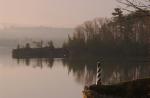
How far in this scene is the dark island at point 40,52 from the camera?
71.8m

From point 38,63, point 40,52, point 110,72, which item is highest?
point 110,72

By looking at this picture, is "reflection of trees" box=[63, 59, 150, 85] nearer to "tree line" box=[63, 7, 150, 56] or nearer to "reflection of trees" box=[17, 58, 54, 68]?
"reflection of trees" box=[17, 58, 54, 68]

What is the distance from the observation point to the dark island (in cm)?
7175

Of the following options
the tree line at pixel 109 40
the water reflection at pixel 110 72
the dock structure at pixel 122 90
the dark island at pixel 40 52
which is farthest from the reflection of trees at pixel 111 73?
the dark island at pixel 40 52

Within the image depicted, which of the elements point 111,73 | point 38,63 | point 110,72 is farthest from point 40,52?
point 111,73

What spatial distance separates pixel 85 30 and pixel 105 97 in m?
59.3

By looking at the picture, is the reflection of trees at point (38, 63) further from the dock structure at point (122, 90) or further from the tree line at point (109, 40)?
the dock structure at point (122, 90)

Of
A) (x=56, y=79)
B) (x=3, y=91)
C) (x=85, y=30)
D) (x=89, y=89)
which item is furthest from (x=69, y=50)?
(x=89, y=89)

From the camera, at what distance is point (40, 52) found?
2886 inches

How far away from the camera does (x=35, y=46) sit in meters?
77.3

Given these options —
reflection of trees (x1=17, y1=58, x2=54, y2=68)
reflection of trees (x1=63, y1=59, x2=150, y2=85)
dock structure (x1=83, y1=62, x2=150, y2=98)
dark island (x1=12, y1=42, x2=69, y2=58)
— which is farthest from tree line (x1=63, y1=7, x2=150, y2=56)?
dock structure (x1=83, y1=62, x2=150, y2=98)

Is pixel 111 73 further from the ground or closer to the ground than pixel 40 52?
further from the ground

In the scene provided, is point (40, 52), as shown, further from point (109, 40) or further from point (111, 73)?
point (111, 73)

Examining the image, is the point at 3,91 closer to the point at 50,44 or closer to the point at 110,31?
the point at 110,31
